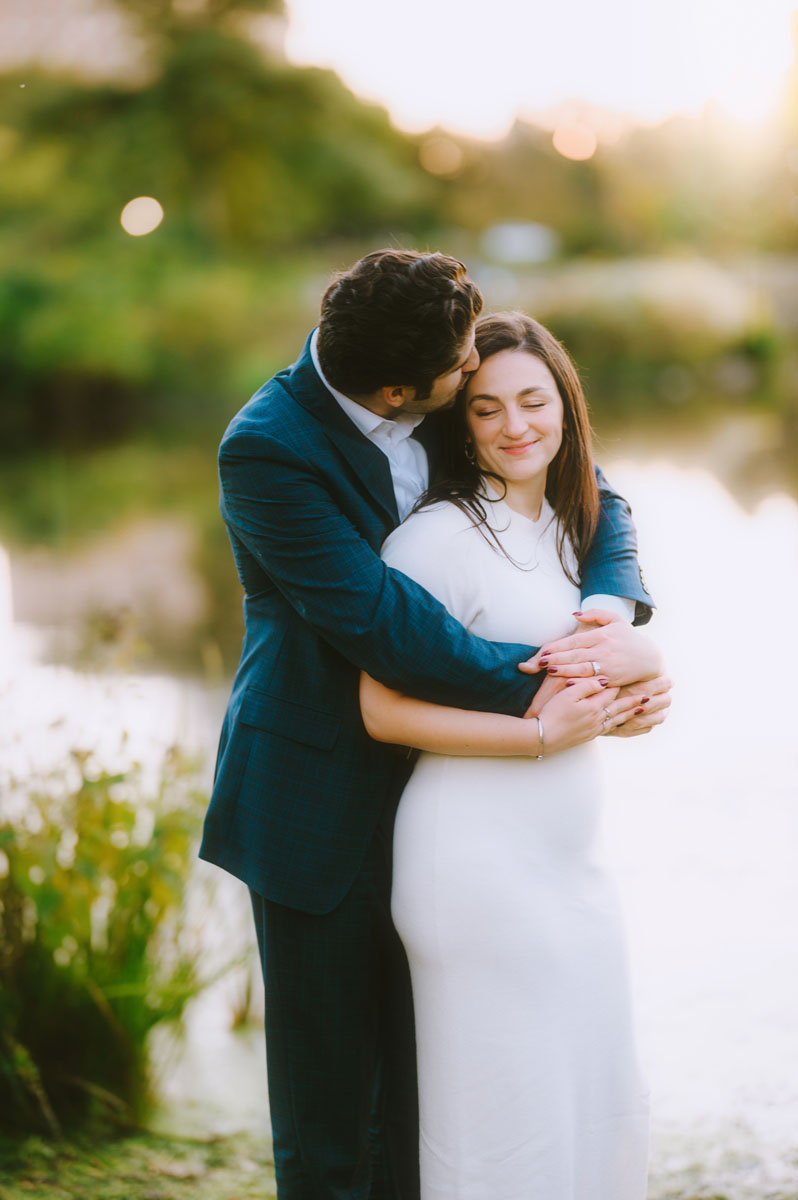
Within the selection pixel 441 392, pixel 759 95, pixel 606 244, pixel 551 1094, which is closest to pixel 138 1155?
pixel 551 1094

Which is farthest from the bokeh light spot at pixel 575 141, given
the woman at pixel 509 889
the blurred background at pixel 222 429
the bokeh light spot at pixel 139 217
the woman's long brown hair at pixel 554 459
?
the woman at pixel 509 889

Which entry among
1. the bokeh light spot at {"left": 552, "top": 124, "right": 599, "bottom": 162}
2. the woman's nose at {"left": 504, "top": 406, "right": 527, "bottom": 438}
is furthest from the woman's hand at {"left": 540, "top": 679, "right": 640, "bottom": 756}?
the bokeh light spot at {"left": 552, "top": 124, "right": 599, "bottom": 162}

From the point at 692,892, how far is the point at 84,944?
95.3 inches

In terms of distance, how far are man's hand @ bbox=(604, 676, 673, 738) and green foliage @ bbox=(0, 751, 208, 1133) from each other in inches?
41.2

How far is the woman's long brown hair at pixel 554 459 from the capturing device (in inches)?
69.1

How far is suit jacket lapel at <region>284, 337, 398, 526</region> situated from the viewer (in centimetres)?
166

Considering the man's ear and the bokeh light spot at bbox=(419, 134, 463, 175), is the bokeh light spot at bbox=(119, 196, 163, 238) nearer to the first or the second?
the bokeh light spot at bbox=(419, 134, 463, 175)

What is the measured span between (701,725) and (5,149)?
27154 mm

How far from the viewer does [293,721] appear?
1.70 m

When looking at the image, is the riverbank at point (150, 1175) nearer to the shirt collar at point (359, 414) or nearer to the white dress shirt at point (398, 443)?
the white dress shirt at point (398, 443)

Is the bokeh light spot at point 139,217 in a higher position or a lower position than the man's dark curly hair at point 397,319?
higher

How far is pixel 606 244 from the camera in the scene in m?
32.5

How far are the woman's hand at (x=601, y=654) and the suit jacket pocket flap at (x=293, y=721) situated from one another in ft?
1.01

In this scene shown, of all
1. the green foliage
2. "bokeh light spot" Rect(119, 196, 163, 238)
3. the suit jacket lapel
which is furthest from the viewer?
"bokeh light spot" Rect(119, 196, 163, 238)
